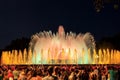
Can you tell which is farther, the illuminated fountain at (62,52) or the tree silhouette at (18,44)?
the tree silhouette at (18,44)

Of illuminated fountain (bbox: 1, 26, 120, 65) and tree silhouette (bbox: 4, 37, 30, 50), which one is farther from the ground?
tree silhouette (bbox: 4, 37, 30, 50)

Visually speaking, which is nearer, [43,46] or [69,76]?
[69,76]

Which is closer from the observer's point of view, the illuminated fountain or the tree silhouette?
the illuminated fountain

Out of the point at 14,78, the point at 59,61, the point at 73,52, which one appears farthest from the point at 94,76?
the point at 73,52

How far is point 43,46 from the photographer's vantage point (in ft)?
203

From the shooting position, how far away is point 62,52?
58.3m

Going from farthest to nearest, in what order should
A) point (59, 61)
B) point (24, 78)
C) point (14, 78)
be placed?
point (59, 61)
point (14, 78)
point (24, 78)

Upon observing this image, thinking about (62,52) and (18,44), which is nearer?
(62,52)

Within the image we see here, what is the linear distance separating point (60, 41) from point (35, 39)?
182 inches

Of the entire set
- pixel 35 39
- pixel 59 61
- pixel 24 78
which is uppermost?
pixel 35 39

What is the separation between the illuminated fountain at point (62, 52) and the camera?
2249 inches

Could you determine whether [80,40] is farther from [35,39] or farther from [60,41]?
[35,39]

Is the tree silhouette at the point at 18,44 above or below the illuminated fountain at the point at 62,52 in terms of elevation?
above

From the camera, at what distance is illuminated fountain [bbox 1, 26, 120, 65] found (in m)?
57.1
